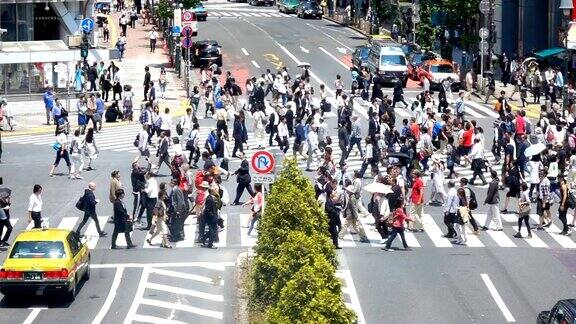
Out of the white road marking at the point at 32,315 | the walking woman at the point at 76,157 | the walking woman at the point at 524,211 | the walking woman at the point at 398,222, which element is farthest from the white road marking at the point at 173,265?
the walking woman at the point at 76,157

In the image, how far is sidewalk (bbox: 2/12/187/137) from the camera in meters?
56.5

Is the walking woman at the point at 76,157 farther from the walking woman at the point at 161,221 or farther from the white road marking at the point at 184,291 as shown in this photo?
the white road marking at the point at 184,291

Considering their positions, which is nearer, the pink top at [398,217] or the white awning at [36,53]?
the pink top at [398,217]

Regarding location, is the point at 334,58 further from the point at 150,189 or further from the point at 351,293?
the point at 351,293

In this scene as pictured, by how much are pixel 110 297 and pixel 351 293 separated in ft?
16.9

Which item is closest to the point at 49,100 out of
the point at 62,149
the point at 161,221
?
the point at 62,149

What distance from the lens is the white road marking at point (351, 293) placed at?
26938 millimetres

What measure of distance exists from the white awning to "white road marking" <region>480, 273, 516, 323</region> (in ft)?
111

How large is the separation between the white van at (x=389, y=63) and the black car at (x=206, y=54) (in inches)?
349

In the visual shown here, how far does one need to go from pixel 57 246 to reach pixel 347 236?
9354mm

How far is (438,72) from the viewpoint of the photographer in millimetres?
66000

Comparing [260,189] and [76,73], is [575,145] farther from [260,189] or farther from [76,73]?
[76,73]

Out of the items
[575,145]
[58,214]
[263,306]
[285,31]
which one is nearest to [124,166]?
[58,214]

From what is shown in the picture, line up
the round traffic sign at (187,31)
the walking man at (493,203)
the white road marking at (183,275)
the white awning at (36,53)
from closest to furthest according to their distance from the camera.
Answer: the white road marking at (183,275)
the walking man at (493,203)
the white awning at (36,53)
the round traffic sign at (187,31)
